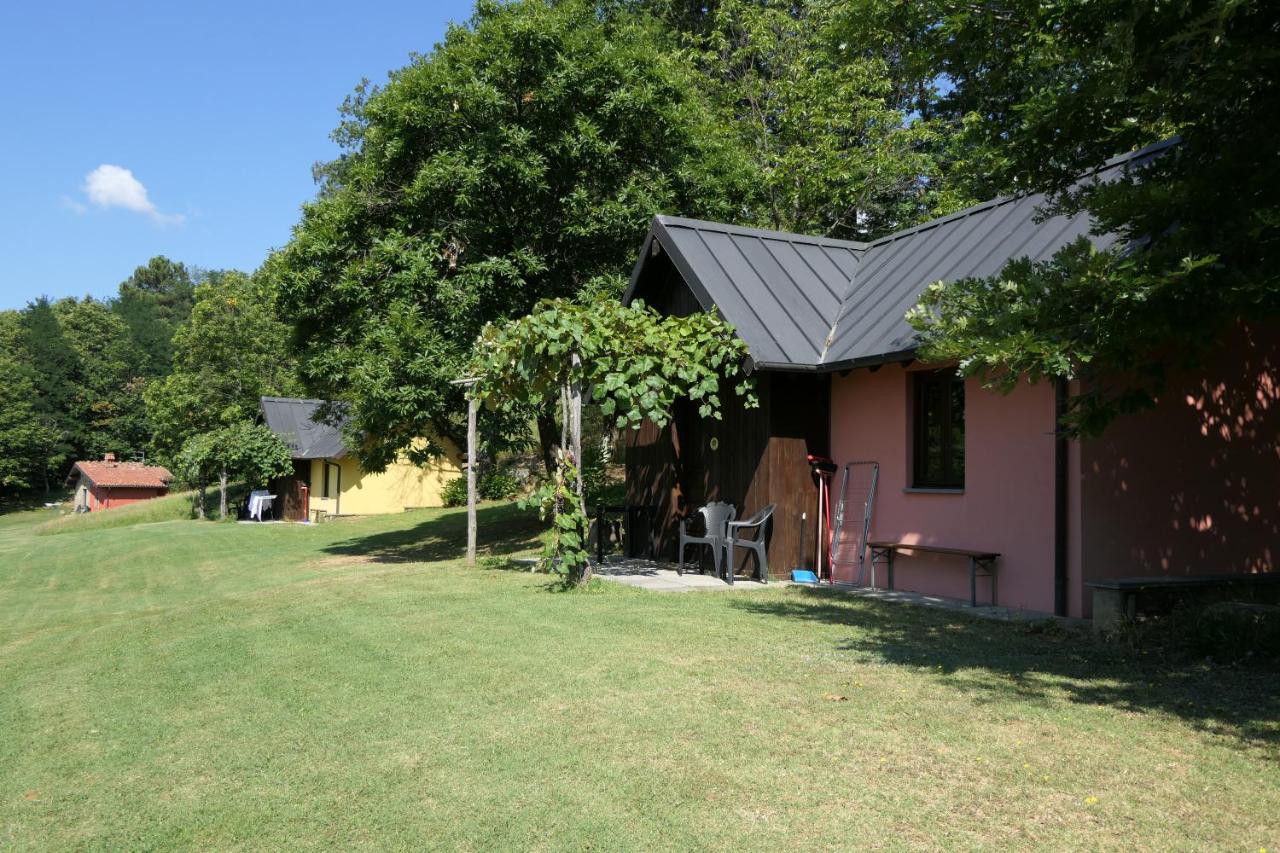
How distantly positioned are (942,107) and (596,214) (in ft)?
50.0

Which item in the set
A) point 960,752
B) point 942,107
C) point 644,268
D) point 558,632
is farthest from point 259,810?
point 942,107

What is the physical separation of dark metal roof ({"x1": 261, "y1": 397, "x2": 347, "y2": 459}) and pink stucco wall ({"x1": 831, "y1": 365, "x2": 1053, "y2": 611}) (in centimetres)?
2878

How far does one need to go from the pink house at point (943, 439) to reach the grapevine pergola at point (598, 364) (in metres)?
0.67

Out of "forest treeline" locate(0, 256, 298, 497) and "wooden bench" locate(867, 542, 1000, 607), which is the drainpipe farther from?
"forest treeline" locate(0, 256, 298, 497)

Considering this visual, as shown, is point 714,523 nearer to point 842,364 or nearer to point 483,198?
point 842,364

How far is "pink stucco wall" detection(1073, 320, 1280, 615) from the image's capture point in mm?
9148

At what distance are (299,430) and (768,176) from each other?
83.1ft

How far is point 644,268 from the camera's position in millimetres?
14938

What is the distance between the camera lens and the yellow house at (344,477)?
3712 cm

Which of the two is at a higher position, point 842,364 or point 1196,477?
point 842,364

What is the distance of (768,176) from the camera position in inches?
868

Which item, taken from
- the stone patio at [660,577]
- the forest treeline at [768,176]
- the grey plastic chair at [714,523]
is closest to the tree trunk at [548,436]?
the forest treeline at [768,176]

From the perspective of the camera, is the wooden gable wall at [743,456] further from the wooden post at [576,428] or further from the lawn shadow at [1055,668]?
the lawn shadow at [1055,668]

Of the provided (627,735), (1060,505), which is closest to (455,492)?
(1060,505)
